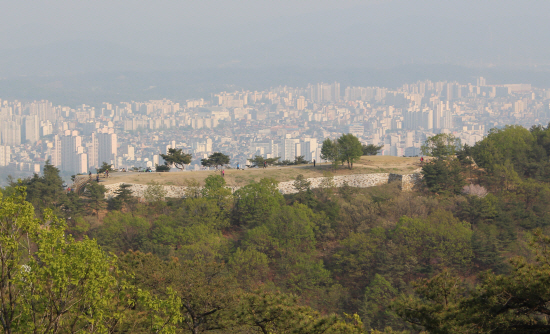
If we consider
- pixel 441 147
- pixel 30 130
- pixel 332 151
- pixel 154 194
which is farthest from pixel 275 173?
pixel 30 130

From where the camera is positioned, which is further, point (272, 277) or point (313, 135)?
point (313, 135)

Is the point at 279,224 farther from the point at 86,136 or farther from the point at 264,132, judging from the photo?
the point at 264,132

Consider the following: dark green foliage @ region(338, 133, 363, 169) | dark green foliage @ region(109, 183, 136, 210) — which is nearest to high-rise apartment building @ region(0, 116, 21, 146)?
dark green foliage @ region(109, 183, 136, 210)

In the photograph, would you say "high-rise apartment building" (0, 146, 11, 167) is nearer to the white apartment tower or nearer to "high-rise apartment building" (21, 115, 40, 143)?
"high-rise apartment building" (21, 115, 40, 143)

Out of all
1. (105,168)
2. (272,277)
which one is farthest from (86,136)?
(272,277)

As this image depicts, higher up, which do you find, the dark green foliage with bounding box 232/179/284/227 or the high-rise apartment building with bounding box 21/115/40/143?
the high-rise apartment building with bounding box 21/115/40/143

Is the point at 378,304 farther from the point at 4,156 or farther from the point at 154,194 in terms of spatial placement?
the point at 4,156
